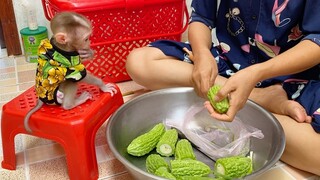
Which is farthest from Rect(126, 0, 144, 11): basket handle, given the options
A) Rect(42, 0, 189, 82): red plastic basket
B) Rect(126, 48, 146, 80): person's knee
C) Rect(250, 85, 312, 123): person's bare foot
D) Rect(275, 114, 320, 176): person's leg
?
Rect(275, 114, 320, 176): person's leg

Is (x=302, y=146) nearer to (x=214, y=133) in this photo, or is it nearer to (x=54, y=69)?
(x=214, y=133)

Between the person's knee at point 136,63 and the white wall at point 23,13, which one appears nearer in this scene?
the person's knee at point 136,63

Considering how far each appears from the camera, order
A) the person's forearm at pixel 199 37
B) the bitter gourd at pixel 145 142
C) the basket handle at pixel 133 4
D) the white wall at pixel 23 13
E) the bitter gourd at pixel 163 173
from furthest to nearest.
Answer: the white wall at pixel 23 13 < the basket handle at pixel 133 4 < the person's forearm at pixel 199 37 < the bitter gourd at pixel 145 142 < the bitter gourd at pixel 163 173

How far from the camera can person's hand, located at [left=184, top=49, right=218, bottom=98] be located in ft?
2.65

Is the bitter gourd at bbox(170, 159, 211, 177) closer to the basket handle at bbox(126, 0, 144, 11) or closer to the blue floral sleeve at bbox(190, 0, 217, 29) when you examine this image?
the blue floral sleeve at bbox(190, 0, 217, 29)

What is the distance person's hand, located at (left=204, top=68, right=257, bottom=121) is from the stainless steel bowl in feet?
0.35

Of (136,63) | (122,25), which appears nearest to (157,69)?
(136,63)

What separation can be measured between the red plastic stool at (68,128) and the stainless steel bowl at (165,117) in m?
0.05

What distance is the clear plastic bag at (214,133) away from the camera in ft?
2.63

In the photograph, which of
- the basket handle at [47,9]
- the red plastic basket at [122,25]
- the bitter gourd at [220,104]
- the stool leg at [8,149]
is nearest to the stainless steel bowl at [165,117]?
the bitter gourd at [220,104]

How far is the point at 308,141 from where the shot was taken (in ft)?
2.50

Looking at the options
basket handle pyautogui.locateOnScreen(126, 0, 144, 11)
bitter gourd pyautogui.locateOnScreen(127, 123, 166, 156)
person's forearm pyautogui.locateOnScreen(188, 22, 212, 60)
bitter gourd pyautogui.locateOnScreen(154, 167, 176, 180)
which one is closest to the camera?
bitter gourd pyautogui.locateOnScreen(154, 167, 176, 180)

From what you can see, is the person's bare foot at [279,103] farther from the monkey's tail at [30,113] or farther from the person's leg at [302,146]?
the monkey's tail at [30,113]

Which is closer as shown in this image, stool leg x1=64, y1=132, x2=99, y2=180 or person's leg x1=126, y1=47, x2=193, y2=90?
stool leg x1=64, y1=132, x2=99, y2=180
